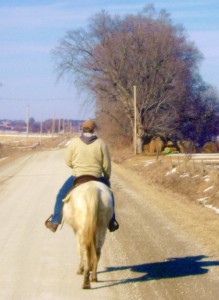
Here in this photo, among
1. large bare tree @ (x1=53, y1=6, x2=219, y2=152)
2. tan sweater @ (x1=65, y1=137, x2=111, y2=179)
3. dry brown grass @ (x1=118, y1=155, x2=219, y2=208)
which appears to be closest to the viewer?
tan sweater @ (x1=65, y1=137, x2=111, y2=179)

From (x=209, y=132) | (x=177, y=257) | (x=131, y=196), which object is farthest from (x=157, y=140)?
(x=177, y=257)

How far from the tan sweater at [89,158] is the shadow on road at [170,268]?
1493mm

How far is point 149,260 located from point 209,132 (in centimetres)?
5777

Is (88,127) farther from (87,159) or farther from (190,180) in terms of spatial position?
(190,180)

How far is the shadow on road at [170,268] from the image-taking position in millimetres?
8676

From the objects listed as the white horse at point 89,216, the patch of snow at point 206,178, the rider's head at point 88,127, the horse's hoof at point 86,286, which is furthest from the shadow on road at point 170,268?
the patch of snow at point 206,178

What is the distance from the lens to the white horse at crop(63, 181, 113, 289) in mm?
7867

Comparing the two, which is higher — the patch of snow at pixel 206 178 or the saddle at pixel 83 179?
the saddle at pixel 83 179

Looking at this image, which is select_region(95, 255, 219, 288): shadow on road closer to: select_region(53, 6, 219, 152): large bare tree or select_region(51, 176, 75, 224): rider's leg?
select_region(51, 176, 75, 224): rider's leg

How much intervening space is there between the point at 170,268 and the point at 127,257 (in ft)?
3.68

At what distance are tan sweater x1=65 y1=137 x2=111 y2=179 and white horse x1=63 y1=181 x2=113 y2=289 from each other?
324mm

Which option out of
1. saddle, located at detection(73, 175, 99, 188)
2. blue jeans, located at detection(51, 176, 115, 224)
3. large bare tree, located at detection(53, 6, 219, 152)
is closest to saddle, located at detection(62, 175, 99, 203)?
saddle, located at detection(73, 175, 99, 188)

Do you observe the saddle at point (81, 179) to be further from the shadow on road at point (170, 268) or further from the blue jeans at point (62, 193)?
the shadow on road at point (170, 268)

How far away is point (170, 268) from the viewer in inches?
363
